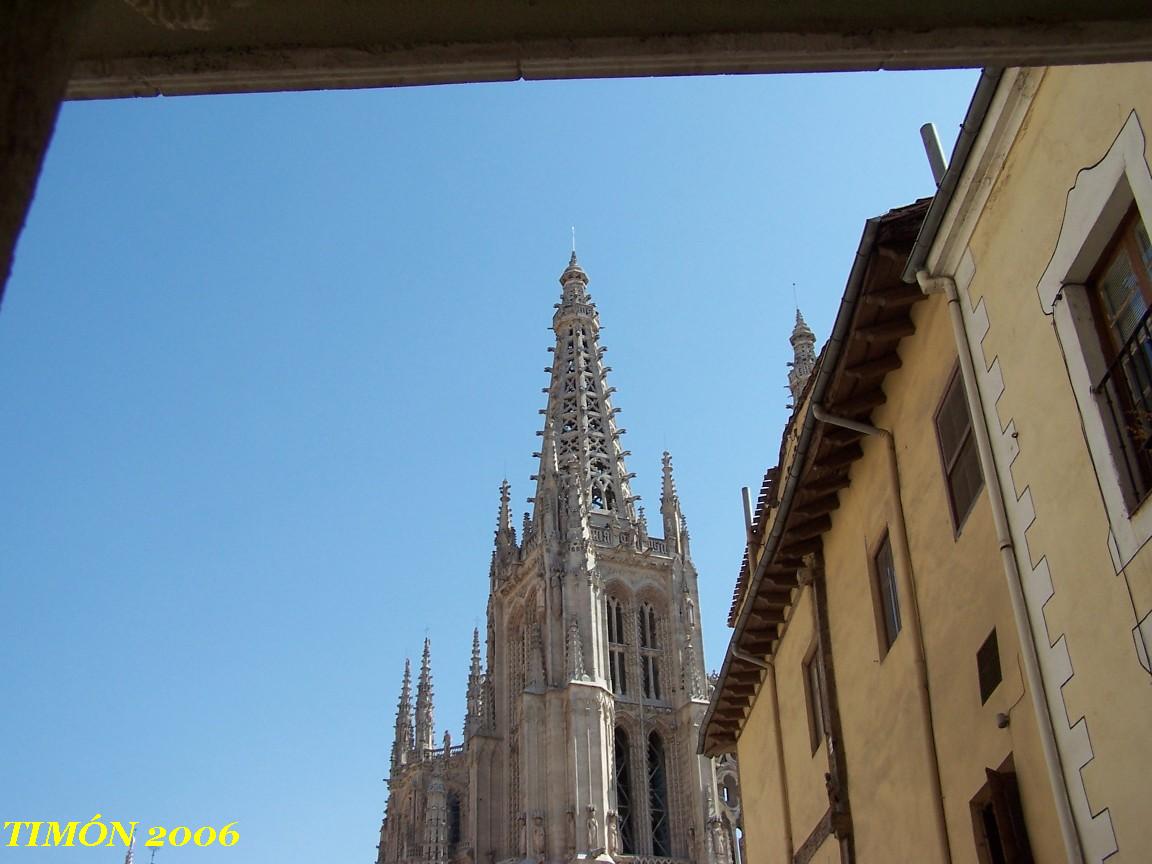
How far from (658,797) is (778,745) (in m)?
49.3

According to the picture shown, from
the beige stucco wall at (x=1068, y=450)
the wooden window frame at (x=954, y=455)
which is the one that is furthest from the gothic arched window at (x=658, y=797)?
the beige stucco wall at (x=1068, y=450)

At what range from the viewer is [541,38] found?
189 inches

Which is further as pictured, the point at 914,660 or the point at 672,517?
the point at 672,517

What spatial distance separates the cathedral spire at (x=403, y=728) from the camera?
75562mm

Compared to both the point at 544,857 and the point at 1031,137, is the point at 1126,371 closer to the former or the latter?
the point at 1031,137

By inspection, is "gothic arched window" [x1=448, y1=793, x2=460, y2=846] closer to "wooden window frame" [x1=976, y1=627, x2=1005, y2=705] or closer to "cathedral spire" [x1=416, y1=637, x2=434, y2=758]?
"cathedral spire" [x1=416, y1=637, x2=434, y2=758]

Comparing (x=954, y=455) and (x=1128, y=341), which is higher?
(x=954, y=455)

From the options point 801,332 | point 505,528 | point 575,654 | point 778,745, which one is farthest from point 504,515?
point 778,745

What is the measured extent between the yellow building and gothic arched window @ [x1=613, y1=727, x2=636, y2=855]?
160 ft

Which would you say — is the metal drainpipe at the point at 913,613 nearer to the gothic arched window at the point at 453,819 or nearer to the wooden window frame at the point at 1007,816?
the wooden window frame at the point at 1007,816

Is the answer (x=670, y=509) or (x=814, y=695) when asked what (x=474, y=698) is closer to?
(x=670, y=509)

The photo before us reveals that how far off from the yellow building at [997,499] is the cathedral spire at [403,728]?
210 feet

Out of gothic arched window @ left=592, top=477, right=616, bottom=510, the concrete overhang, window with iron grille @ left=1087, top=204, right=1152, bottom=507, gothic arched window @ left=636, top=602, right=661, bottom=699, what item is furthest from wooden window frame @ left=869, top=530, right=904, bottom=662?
gothic arched window @ left=592, top=477, right=616, bottom=510

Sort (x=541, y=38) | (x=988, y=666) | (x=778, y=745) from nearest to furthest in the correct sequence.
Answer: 1. (x=541, y=38)
2. (x=988, y=666)
3. (x=778, y=745)
